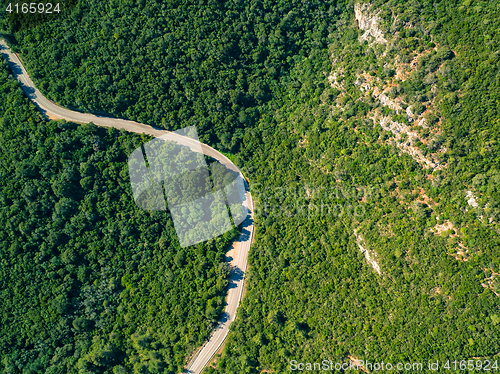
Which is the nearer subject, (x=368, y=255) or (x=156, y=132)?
(x=368, y=255)

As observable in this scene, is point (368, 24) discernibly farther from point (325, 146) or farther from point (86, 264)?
point (86, 264)

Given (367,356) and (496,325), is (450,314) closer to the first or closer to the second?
(496,325)

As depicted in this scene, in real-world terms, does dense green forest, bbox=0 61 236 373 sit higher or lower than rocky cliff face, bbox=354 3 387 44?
lower

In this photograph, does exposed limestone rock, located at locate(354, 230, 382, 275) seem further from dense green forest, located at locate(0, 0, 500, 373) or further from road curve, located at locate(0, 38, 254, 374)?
road curve, located at locate(0, 38, 254, 374)

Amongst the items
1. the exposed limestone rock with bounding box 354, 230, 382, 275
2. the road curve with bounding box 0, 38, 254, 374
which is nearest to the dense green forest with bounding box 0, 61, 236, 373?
the road curve with bounding box 0, 38, 254, 374

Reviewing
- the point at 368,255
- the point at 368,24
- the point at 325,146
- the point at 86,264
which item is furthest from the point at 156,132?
the point at 368,255

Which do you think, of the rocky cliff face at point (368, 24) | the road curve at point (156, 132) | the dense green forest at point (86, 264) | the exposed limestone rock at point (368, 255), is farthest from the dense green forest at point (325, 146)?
the road curve at point (156, 132)

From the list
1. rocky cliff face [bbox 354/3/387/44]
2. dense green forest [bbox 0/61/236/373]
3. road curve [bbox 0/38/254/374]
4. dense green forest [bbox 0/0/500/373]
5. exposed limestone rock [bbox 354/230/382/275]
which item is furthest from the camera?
road curve [bbox 0/38/254/374]

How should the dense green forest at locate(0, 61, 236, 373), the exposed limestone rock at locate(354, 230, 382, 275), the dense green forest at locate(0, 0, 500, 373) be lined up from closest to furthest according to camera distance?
1. the dense green forest at locate(0, 0, 500, 373)
2. the exposed limestone rock at locate(354, 230, 382, 275)
3. the dense green forest at locate(0, 61, 236, 373)

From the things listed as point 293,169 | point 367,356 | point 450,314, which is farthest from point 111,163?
point 450,314
